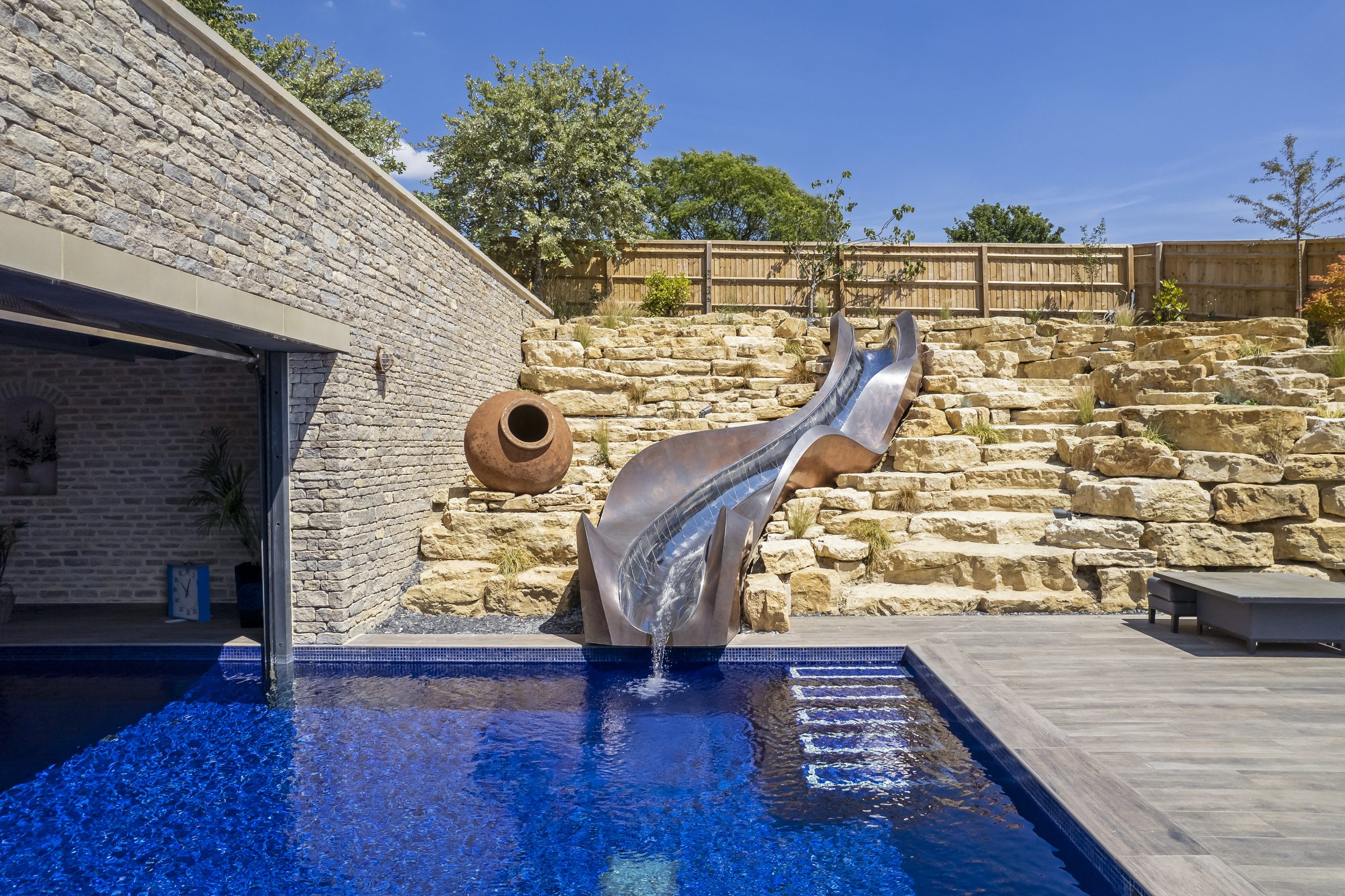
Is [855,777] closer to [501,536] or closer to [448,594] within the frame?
[448,594]

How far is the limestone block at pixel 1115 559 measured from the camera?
21.1ft

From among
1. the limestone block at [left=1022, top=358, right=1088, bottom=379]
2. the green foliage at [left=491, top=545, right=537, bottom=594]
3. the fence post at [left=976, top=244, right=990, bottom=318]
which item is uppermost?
the fence post at [left=976, top=244, right=990, bottom=318]

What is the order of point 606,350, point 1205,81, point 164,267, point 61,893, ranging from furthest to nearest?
point 606,350 < point 1205,81 < point 164,267 < point 61,893

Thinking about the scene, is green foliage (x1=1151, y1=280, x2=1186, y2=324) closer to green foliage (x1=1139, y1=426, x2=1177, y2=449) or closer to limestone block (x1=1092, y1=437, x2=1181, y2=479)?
green foliage (x1=1139, y1=426, x2=1177, y2=449)

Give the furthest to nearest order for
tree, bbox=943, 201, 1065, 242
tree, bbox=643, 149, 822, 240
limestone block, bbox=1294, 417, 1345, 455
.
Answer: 1. tree, bbox=943, 201, 1065, 242
2. tree, bbox=643, 149, 822, 240
3. limestone block, bbox=1294, 417, 1345, 455

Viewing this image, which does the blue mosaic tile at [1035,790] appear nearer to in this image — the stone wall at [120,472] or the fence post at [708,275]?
the stone wall at [120,472]

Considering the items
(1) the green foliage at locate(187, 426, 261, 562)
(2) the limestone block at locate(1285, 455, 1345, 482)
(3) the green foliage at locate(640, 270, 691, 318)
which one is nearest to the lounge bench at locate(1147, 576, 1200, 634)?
(2) the limestone block at locate(1285, 455, 1345, 482)

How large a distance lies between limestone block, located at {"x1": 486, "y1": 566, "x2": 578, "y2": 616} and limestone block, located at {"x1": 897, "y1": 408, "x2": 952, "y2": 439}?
14.6ft

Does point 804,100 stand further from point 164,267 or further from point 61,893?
point 61,893

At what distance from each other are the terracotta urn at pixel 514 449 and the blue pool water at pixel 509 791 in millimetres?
2299

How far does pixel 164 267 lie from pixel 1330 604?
733cm

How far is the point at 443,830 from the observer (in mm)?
3283

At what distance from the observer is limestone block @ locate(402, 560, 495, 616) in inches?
256

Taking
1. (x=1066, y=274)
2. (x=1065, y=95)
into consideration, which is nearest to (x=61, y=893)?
(x=1065, y=95)
